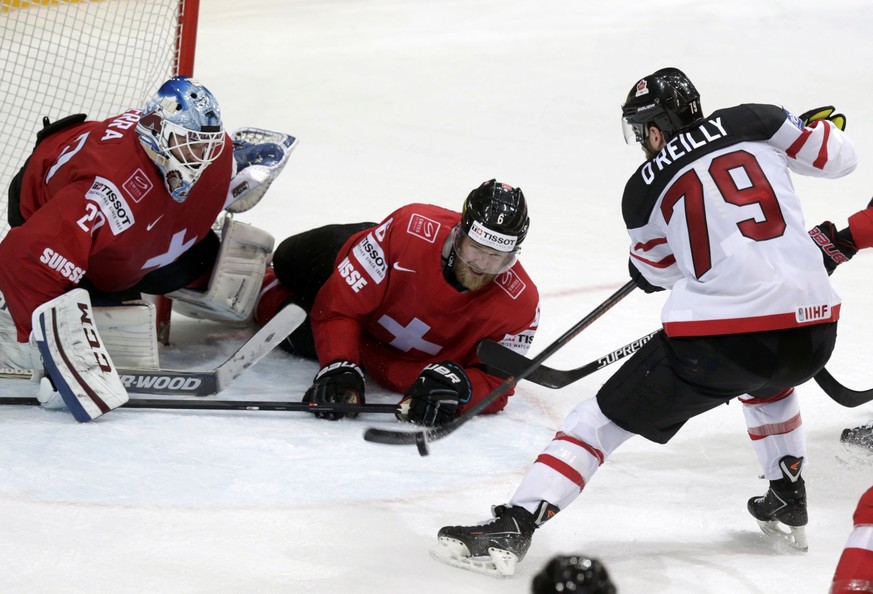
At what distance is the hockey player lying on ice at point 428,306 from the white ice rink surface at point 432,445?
0.12 meters

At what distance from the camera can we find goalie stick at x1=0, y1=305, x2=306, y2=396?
3154 millimetres

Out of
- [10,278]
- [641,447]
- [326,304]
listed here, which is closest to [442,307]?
[326,304]

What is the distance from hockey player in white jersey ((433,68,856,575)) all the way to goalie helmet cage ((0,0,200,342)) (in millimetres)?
1859

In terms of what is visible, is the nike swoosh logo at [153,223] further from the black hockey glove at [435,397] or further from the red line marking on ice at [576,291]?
the red line marking on ice at [576,291]

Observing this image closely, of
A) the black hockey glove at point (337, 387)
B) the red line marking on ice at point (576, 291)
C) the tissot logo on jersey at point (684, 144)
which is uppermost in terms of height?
the tissot logo on jersey at point (684, 144)

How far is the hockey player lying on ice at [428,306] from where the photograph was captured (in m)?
3.05

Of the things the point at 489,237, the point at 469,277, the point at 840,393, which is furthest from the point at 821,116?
the point at 469,277

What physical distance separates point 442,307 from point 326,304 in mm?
358

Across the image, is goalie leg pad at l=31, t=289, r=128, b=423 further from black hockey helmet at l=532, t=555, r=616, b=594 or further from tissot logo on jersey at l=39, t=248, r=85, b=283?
black hockey helmet at l=532, t=555, r=616, b=594

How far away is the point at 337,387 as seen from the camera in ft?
10.3

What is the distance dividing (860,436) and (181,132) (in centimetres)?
202

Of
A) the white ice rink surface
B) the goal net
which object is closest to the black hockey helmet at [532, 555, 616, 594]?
the white ice rink surface

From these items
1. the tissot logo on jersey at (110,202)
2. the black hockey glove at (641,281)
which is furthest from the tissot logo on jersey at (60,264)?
the black hockey glove at (641,281)

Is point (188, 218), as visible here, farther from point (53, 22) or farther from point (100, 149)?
point (53, 22)
